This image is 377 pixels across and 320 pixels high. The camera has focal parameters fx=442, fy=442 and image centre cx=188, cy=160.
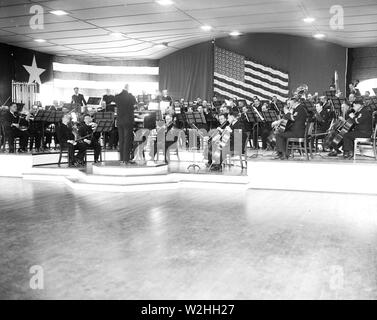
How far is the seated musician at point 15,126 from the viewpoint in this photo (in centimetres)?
1100

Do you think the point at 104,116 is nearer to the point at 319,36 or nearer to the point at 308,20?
the point at 308,20

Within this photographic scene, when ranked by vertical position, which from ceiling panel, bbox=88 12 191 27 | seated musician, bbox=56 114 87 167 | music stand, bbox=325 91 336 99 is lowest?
seated musician, bbox=56 114 87 167

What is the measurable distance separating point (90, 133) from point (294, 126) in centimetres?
465

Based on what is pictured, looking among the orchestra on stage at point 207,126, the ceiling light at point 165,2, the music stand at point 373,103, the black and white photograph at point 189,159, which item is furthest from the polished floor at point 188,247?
the ceiling light at point 165,2

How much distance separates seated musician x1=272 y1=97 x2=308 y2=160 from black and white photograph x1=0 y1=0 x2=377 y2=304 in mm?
29

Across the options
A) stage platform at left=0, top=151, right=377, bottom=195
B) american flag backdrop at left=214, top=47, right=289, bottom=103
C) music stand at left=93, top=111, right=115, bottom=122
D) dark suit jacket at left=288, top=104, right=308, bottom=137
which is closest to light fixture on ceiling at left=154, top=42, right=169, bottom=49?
american flag backdrop at left=214, top=47, right=289, bottom=103

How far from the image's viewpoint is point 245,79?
16750mm

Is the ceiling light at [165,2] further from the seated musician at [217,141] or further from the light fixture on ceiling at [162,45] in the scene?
the light fixture on ceiling at [162,45]

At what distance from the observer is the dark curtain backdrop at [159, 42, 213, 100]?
1753 centimetres

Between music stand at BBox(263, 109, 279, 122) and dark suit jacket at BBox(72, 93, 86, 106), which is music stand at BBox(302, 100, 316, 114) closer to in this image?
music stand at BBox(263, 109, 279, 122)

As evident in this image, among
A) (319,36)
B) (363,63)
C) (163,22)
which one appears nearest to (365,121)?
(163,22)
